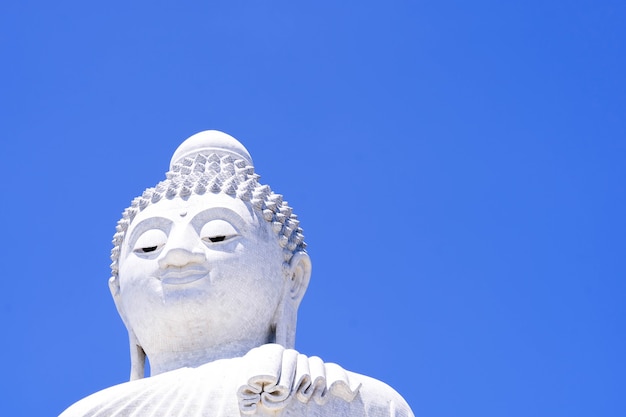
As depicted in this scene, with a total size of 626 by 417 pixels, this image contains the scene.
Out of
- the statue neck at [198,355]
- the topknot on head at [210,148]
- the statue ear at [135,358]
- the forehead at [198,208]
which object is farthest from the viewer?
the topknot on head at [210,148]

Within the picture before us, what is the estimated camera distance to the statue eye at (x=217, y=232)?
13.7 metres

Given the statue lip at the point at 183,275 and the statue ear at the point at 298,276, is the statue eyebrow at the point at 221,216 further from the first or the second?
the statue ear at the point at 298,276

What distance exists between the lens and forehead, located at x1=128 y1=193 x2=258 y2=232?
13.8m

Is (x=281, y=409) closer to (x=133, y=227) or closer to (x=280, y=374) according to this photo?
(x=280, y=374)

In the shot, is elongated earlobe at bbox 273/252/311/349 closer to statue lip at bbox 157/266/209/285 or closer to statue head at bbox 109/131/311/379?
statue head at bbox 109/131/311/379

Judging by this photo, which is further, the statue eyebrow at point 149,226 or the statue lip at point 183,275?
the statue eyebrow at point 149,226

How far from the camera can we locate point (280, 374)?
39.9 feet

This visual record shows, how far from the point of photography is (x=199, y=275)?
44.2ft

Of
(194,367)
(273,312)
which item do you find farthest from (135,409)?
(273,312)

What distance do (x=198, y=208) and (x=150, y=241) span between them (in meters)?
0.52

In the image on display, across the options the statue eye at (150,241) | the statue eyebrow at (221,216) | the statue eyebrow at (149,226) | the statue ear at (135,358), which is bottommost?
the statue ear at (135,358)

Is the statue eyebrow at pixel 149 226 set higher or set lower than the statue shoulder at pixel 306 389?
higher

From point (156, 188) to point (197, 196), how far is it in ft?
1.68

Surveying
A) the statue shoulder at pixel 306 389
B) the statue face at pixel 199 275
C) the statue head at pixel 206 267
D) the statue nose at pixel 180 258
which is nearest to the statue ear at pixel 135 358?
the statue head at pixel 206 267
